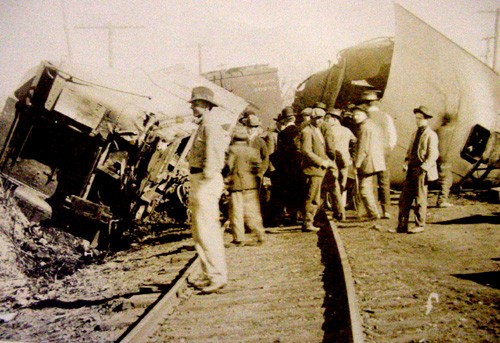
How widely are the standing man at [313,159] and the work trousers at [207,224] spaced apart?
257 centimetres

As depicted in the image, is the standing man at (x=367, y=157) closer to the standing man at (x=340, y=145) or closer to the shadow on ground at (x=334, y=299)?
the standing man at (x=340, y=145)

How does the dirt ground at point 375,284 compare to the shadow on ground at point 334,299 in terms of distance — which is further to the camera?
the dirt ground at point 375,284

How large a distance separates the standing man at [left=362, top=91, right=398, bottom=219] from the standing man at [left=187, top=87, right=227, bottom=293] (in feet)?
12.5

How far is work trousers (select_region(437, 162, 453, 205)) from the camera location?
24.9 feet

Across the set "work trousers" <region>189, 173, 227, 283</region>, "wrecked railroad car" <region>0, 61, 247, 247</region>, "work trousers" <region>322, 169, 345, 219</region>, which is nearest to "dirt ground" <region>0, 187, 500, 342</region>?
"work trousers" <region>322, 169, 345, 219</region>

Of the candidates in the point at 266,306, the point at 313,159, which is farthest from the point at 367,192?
the point at 266,306

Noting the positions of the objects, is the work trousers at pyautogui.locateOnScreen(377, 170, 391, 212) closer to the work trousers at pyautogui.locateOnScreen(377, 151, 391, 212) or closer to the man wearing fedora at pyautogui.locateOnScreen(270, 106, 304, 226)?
the work trousers at pyautogui.locateOnScreen(377, 151, 391, 212)

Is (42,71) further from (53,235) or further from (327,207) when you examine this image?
(327,207)

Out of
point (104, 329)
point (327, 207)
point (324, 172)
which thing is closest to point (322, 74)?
point (327, 207)

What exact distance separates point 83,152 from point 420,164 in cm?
530

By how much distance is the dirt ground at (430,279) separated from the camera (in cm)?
307

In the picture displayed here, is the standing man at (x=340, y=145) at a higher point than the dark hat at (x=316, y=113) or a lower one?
lower

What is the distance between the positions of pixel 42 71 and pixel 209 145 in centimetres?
392

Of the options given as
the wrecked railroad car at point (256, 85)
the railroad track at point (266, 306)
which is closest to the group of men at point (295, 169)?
the railroad track at point (266, 306)
